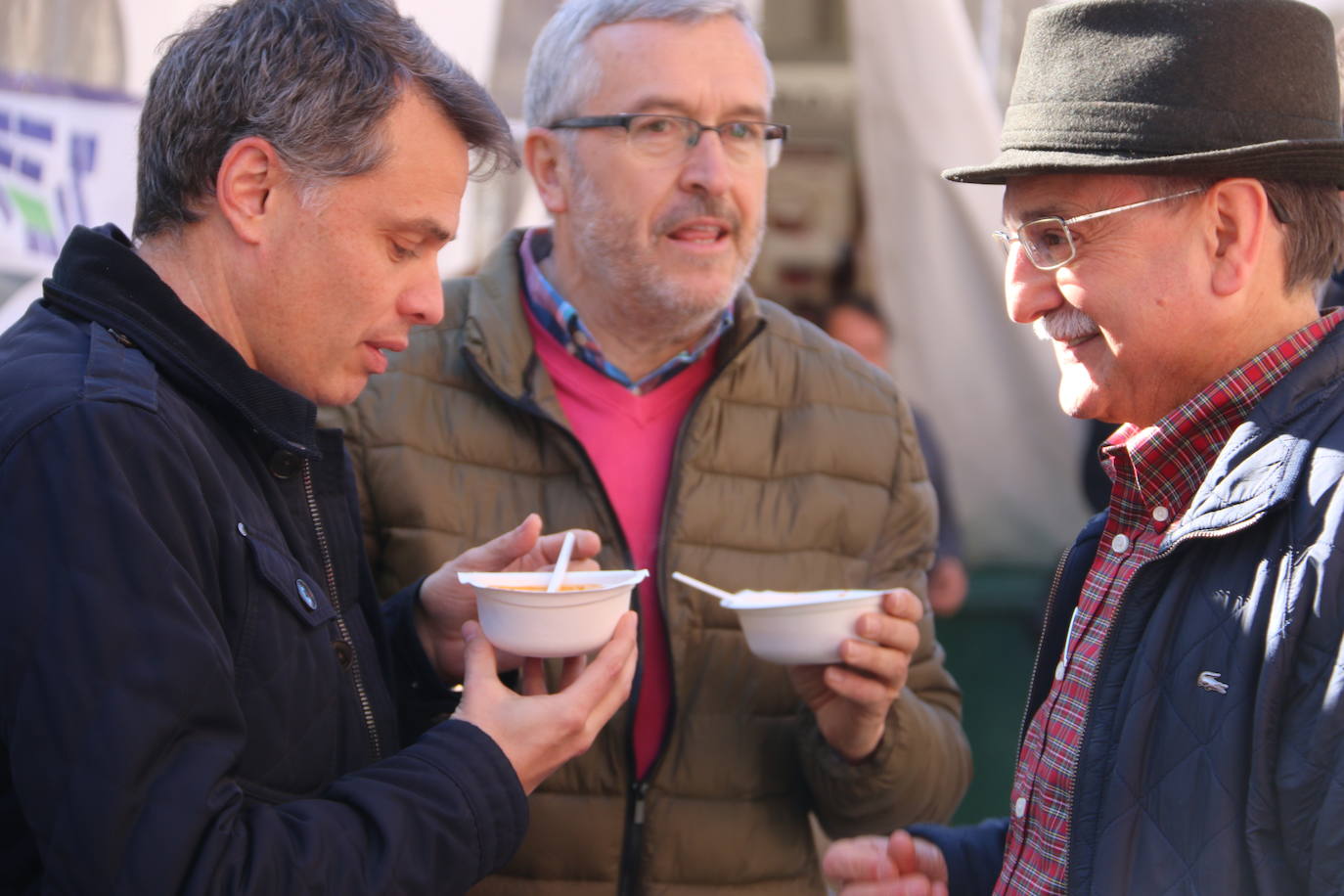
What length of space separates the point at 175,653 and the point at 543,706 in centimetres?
54

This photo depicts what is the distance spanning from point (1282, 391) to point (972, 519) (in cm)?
350

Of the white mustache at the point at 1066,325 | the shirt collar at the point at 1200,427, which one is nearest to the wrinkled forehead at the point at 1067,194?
the white mustache at the point at 1066,325

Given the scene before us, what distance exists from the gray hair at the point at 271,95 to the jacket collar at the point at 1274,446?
1.16m

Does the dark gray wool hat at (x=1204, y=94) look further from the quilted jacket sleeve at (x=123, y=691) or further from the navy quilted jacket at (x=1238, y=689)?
the quilted jacket sleeve at (x=123, y=691)

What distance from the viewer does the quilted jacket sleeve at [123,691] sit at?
128 centimetres

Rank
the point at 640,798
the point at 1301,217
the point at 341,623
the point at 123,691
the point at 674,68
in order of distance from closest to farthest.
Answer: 1. the point at 123,691
2. the point at 1301,217
3. the point at 341,623
4. the point at 640,798
5. the point at 674,68

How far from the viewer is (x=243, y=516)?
5.09ft

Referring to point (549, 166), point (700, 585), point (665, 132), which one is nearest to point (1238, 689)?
point (700, 585)

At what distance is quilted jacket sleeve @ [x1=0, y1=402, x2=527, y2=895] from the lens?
4.20ft

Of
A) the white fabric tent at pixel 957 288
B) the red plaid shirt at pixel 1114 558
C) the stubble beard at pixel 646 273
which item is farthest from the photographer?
the white fabric tent at pixel 957 288

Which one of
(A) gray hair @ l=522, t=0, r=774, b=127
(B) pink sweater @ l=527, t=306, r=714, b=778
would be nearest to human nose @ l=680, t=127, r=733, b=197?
(A) gray hair @ l=522, t=0, r=774, b=127

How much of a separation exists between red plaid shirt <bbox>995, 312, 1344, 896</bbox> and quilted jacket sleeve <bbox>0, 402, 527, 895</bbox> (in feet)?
2.89

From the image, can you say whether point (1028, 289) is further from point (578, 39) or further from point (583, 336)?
point (578, 39)

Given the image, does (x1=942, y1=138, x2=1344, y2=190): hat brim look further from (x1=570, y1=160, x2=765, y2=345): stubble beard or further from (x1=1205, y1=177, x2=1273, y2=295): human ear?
(x1=570, y1=160, x2=765, y2=345): stubble beard
